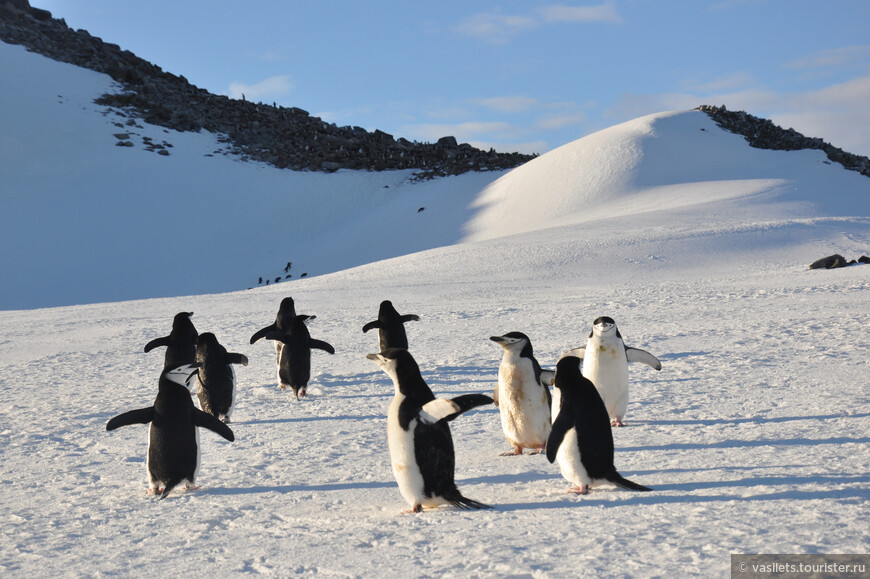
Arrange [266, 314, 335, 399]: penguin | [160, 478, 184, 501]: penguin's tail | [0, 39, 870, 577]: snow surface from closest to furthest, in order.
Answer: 1. [0, 39, 870, 577]: snow surface
2. [160, 478, 184, 501]: penguin's tail
3. [266, 314, 335, 399]: penguin

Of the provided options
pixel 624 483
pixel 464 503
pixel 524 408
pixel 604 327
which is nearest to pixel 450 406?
pixel 464 503

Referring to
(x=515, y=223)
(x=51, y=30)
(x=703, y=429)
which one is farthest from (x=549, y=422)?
(x=51, y=30)

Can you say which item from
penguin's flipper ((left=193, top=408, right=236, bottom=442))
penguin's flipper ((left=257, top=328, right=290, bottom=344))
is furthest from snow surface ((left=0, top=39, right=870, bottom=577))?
penguin's flipper ((left=257, top=328, right=290, bottom=344))

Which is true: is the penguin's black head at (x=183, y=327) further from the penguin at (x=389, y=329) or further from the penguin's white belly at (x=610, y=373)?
the penguin's white belly at (x=610, y=373)

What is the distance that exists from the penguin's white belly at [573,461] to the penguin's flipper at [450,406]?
597 mm

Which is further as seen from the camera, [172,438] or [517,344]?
[517,344]

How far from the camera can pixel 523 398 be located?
201 inches

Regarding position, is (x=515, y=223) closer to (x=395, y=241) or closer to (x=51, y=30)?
(x=395, y=241)

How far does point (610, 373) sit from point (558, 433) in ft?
5.47

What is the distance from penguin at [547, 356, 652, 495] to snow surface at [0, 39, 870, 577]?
0.11 m

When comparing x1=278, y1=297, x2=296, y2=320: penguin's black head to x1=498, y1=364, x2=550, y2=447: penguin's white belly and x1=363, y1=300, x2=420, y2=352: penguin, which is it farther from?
x1=498, y1=364, x2=550, y2=447: penguin's white belly

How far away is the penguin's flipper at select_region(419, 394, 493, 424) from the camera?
377 cm

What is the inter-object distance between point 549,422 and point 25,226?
96.5 ft

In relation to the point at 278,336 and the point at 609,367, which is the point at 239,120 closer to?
the point at 278,336
